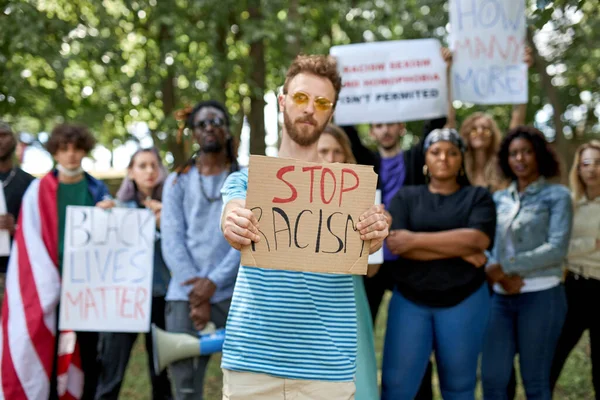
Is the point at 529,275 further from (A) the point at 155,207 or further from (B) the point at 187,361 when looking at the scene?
(A) the point at 155,207

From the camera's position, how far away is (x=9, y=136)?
4.38 metres

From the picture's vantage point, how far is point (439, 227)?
3.35 m

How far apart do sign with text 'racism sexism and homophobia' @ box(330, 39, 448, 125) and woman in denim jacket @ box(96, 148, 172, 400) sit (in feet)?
4.65

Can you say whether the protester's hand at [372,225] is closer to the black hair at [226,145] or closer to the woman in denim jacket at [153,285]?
the black hair at [226,145]

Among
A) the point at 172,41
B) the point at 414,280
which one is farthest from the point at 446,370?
the point at 172,41

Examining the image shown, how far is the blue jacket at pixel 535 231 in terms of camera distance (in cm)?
371

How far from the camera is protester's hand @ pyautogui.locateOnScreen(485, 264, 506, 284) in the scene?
3.83 metres

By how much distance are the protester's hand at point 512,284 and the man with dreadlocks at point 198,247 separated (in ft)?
5.53

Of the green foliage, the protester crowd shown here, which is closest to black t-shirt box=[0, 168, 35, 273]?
the protester crowd

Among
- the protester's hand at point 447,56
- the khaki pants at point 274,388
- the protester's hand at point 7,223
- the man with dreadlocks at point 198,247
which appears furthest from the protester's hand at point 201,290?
the protester's hand at point 447,56

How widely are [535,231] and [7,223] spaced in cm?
349

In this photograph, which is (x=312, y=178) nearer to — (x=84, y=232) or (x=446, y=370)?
(x=446, y=370)

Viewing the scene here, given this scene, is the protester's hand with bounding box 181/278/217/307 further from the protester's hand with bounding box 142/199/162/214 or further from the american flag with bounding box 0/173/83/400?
the american flag with bounding box 0/173/83/400

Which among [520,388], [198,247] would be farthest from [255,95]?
[198,247]
